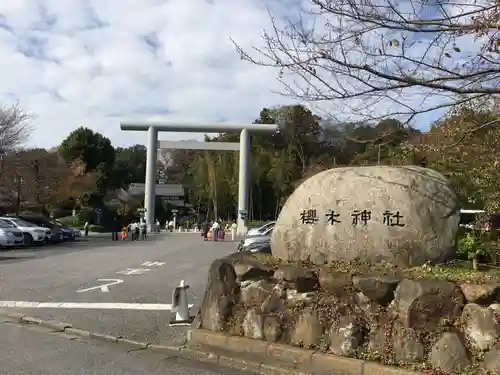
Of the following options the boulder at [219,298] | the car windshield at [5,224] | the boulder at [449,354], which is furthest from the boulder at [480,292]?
the car windshield at [5,224]

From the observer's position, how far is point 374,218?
6.93 meters

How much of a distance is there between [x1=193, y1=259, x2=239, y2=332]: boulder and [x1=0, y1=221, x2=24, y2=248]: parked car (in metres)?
21.1

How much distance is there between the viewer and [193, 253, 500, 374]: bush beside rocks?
536 centimetres

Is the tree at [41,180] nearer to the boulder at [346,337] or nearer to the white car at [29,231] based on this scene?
the white car at [29,231]

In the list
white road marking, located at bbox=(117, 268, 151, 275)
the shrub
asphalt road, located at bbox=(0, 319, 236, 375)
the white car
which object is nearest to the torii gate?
the shrub

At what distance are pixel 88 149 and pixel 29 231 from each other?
30794 millimetres

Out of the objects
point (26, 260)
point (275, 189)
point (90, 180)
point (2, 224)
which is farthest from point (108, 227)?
point (26, 260)

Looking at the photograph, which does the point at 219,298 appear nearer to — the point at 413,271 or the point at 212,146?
the point at 413,271

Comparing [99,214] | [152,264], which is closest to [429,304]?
Answer: [152,264]

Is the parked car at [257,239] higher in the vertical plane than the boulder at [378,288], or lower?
lower

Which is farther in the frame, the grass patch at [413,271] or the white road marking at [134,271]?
the white road marking at [134,271]

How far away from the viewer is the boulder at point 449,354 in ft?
17.4

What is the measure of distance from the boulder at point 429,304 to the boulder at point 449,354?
18 cm

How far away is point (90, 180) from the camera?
172ft
